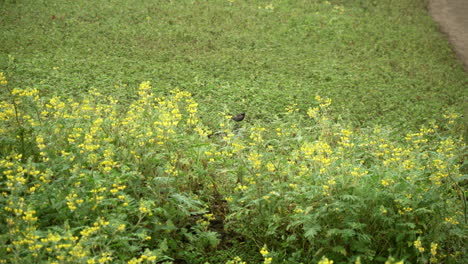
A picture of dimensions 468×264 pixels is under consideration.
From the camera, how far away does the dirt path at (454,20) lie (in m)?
11.5

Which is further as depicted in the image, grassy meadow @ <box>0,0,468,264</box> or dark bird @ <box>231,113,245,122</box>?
dark bird @ <box>231,113,245,122</box>

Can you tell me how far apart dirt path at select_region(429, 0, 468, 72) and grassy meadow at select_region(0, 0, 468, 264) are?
39 centimetres

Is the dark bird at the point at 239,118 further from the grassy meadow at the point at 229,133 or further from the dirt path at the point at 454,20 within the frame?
the dirt path at the point at 454,20

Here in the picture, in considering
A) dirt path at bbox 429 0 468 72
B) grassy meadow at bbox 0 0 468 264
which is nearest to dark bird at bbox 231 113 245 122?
grassy meadow at bbox 0 0 468 264

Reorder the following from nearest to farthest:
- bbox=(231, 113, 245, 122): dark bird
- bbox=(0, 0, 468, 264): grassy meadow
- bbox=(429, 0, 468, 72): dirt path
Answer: bbox=(0, 0, 468, 264): grassy meadow, bbox=(231, 113, 245, 122): dark bird, bbox=(429, 0, 468, 72): dirt path

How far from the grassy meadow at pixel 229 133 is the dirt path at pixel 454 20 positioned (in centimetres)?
39

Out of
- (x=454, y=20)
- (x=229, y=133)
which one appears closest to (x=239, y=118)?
(x=229, y=133)

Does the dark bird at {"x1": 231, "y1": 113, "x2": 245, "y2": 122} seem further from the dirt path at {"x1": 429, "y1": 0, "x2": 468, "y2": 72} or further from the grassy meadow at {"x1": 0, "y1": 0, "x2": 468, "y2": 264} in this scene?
the dirt path at {"x1": 429, "y1": 0, "x2": 468, "y2": 72}

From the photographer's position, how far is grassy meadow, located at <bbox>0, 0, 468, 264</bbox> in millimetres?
3398

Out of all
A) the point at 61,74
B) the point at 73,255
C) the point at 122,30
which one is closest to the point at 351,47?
the point at 122,30

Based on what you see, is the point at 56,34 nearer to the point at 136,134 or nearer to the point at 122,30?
the point at 122,30

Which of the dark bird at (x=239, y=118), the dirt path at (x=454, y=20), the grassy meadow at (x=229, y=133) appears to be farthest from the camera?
the dirt path at (x=454, y=20)

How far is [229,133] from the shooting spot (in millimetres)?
4406

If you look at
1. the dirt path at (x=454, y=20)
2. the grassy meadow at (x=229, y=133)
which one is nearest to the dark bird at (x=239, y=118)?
the grassy meadow at (x=229, y=133)
